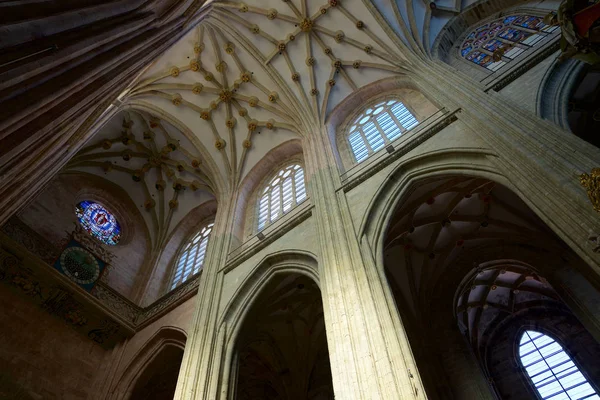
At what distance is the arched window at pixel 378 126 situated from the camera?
9.61 m

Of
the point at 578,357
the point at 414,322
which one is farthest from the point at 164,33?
the point at 578,357

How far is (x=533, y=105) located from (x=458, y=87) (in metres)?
1.73

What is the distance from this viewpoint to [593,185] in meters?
4.22

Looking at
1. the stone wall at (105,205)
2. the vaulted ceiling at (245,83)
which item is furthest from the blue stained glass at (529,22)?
the stone wall at (105,205)

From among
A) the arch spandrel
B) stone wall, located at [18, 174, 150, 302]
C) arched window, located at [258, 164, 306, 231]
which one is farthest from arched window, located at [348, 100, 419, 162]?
stone wall, located at [18, 174, 150, 302]

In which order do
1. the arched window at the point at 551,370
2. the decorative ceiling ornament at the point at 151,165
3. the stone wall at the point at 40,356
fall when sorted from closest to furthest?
the stone wall at the point at 40,356 → the arched window at the point at 551,370 → the decorative ceiling ornament at the point at 151,165

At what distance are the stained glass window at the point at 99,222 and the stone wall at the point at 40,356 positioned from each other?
3451 mm

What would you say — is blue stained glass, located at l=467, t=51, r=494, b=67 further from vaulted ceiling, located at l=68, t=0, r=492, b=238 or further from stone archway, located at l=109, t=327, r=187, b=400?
stone archway, located at l=109, t=327, r=187, b=400

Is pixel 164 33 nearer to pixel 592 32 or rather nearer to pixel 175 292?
pixel 592 32

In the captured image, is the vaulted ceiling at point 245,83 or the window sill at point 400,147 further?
the vaulted ceiling at point 245,83

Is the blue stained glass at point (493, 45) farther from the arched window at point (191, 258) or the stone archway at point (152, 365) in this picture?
the stone archway at point (152, 365)

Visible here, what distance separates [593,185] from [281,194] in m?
8.09

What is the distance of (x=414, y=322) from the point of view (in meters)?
10.4

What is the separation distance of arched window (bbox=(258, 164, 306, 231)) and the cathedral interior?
119mm
